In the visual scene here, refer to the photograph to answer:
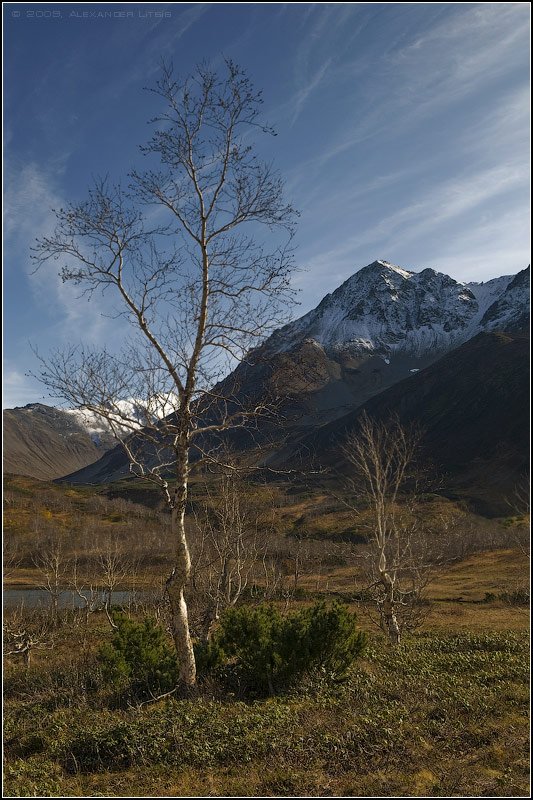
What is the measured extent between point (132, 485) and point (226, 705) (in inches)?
6082

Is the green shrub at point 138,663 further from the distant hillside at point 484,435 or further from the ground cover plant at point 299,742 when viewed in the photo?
the distant hillside at point 484,435

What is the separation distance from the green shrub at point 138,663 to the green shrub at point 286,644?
1256 mm

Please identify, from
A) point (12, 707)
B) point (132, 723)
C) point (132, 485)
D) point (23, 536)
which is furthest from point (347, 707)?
point (132, 485)

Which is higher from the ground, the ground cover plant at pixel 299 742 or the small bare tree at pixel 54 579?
the ground cover plant at pixel 299 742

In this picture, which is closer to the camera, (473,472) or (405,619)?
(405,619)

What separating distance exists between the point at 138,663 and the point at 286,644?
3296mm

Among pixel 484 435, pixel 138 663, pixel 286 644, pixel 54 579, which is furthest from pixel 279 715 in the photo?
pixel 484 435

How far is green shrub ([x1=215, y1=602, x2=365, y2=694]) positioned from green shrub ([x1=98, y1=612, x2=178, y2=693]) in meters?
1.26

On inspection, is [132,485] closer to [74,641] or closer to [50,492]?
[50,492]

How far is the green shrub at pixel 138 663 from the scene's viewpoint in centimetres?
1117

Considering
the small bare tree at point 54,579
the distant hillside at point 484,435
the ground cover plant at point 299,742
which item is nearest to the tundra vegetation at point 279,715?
the ground cover plant at point 299,742

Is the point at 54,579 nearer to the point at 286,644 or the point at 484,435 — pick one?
the point at 286,644

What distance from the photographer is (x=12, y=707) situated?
12141 millimetres

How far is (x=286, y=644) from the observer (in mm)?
11211
